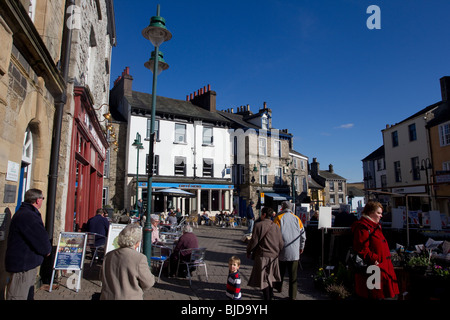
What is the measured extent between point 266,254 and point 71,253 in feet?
12.6

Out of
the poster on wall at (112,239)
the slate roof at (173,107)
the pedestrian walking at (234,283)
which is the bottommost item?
the pedestrian walking at (234,283)

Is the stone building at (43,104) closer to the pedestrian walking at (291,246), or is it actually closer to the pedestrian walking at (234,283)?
the pedestrian walking at (234,283)

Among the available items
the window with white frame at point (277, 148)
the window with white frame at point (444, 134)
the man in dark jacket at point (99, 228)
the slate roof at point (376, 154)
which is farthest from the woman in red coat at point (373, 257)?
the slate roof at point (376, 154)

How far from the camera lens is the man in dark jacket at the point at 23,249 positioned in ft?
12.8

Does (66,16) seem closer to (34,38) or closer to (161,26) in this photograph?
(161,26)

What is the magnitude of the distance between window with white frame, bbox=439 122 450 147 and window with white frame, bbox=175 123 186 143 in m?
20.3

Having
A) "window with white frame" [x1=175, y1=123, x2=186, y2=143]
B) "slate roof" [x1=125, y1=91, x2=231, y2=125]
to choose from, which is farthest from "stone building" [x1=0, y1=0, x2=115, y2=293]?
"window with white frame" [x1=175, y1=123, x2=186, y2=143]

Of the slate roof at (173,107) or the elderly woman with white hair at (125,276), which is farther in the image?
the slate roof at (173,107)

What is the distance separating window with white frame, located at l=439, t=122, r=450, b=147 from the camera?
2208 cm

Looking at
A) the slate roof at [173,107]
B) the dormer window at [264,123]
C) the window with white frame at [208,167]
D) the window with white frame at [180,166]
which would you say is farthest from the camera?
the dormer window at [264,123]

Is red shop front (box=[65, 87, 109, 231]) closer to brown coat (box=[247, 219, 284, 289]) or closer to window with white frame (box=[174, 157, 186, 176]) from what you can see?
brown coat (box=[247, 219, 284, 289])

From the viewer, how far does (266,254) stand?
5.12 m

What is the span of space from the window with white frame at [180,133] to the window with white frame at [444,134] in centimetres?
2028

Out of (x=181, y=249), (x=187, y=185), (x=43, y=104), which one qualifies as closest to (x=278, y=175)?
(x=187, y=185)
